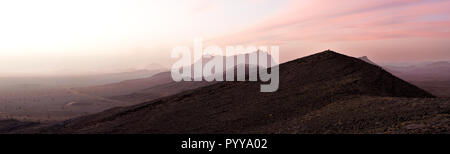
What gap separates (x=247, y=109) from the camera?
64.0 feet

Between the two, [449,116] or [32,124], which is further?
[32,124]

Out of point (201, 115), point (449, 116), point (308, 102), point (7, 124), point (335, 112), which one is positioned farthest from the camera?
point (7, 124)

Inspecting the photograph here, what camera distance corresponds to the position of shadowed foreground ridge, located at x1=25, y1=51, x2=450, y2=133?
1176cm

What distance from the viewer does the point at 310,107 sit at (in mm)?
17531

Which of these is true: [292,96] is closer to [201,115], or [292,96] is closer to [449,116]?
[201,115]

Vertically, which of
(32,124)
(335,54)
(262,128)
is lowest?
(32,124)

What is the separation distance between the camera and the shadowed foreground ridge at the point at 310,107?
1176cm

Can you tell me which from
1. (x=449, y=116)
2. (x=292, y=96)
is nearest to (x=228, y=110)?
(x=292, y=96)

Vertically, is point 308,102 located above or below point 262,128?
above

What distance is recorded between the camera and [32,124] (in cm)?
3978

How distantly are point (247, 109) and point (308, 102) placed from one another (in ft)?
13.9
